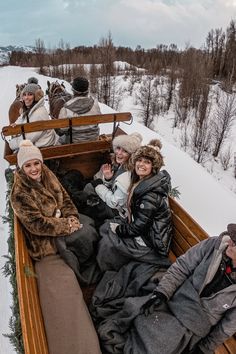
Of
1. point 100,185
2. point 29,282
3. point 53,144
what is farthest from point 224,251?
point 53,144

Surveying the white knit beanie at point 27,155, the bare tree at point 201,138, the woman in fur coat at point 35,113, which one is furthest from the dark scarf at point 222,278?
the bare tree at point 201,138

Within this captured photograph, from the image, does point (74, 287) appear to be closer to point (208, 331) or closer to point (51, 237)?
point (51, 237)

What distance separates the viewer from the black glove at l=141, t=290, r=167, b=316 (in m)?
2.01

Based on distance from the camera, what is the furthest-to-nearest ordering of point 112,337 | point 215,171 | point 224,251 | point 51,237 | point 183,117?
point 183,117 < point 215,171 < point 51,237 < point 112,337 < point 224,251

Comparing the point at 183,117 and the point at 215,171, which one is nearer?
the point at 215,171

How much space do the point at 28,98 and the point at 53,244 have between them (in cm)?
235

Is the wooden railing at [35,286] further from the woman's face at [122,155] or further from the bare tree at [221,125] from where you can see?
the bare tree at [221,125]

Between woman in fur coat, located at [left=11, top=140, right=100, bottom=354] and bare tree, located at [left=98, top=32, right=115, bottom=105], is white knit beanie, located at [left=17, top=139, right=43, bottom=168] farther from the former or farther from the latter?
bare tree, located at [left=98, top=32, right=115, bottom=105]

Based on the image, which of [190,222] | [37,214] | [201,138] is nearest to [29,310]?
[37,214]

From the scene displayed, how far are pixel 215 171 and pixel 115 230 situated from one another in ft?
54.0

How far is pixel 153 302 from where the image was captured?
2.03 meters

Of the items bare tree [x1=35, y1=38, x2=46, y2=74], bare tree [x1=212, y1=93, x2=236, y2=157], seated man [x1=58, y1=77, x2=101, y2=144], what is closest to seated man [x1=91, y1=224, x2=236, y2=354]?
seated man [x1=58, y1=77, x2=101, y2=144]

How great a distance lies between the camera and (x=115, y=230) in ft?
9.09

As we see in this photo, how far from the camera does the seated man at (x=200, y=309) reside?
1854mm
